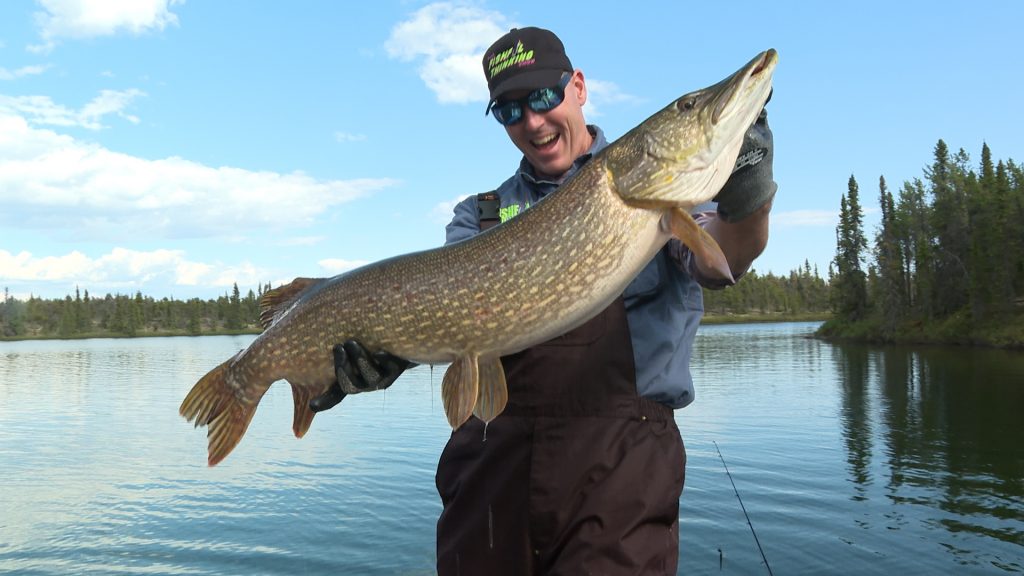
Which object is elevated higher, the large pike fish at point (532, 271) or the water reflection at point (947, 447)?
the large pike fish at point (532, 271)

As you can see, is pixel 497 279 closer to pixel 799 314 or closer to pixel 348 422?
pixel 348 422

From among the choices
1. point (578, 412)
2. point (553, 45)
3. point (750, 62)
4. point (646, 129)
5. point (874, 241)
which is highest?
point (874, 241)

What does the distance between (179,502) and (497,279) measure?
1102cm

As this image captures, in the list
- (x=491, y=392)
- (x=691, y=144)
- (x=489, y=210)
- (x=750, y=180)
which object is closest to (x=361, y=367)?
(x=491, y=392)

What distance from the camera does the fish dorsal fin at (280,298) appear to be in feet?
10.9

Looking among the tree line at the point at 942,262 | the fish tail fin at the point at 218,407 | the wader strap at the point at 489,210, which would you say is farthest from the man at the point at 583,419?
the tree line at the point at 942,262

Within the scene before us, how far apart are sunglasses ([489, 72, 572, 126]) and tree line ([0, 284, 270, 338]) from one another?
109m

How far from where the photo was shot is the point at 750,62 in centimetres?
245

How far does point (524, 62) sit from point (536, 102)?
0.19 meters

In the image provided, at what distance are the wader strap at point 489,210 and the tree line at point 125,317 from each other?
108229 mm

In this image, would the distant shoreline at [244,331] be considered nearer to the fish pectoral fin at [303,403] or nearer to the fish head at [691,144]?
the fish pectoral fin at [303,403]

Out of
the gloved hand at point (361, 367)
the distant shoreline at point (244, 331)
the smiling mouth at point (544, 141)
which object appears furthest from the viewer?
the distant shoreline at point (244, 331)

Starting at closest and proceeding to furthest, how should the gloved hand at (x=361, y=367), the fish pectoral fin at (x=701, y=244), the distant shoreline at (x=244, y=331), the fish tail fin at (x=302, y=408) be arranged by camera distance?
1. the fish pectoral fin at (x=701, y=244)
2. the gloved hand at (x=361, y=367)
3. the fish tail fin at (x=302, y=408)
4. the distant shoreline at (x=244, y=331)

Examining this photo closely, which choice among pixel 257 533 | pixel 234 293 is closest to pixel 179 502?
pixel 257 533
